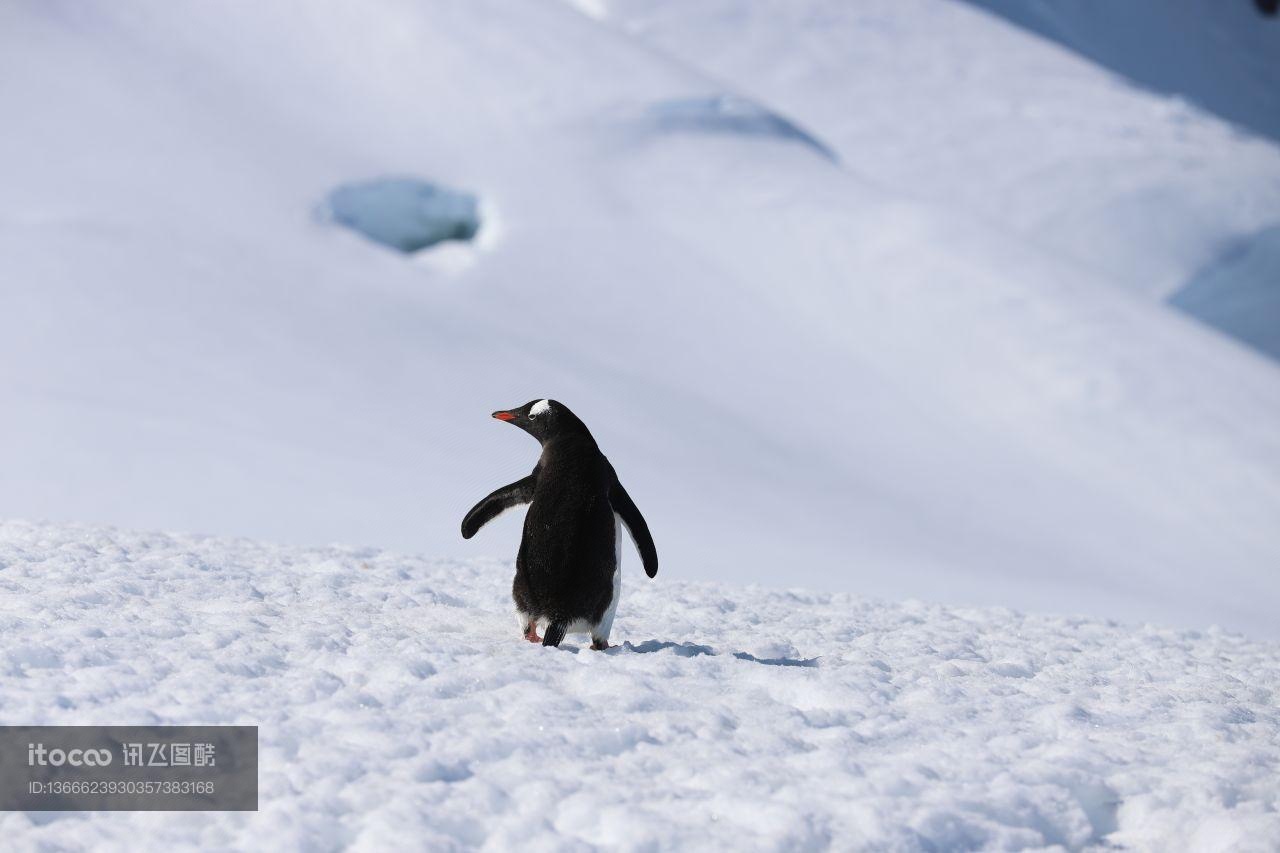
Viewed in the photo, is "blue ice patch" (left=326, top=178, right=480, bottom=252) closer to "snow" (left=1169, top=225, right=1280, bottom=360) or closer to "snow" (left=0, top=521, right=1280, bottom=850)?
"snow" (left=0, top=521, right=1280, bottom=850)

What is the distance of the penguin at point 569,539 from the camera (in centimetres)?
312

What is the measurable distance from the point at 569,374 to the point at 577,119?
12.6 ft

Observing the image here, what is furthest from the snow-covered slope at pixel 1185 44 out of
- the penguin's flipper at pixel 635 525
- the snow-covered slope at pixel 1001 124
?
the penguin's flipper at pixel 635 525

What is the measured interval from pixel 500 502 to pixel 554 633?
0.42m

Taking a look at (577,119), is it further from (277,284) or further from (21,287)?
(21,287)

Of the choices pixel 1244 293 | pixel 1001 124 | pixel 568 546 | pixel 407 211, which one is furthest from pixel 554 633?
pixel 1001 124

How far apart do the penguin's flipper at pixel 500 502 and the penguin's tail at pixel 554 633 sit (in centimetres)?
36

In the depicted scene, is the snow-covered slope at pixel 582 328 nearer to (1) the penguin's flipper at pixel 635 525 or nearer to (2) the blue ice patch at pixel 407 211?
(2) the blue ice patch at pixel 407 211

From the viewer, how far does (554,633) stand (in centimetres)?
312

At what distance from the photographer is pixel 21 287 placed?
7.18 metres

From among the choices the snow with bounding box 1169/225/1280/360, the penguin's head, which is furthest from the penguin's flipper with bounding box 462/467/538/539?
the snow with bounding box 1169/225/1280/360

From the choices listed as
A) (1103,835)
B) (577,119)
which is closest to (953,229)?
(577,119)

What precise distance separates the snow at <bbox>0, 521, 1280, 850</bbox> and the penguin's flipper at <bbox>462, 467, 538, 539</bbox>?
0.29 m

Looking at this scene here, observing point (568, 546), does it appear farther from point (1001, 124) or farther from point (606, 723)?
point (1001, 124)
